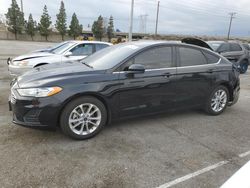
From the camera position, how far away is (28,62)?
22.0 feet

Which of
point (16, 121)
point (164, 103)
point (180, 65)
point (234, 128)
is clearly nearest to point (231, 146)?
point (234, 128)

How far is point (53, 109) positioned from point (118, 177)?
1.35 meters

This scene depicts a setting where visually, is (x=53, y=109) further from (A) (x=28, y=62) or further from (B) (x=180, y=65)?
(A) (x=28, y=62)

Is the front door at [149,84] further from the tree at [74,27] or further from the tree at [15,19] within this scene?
the tree at [74,27]

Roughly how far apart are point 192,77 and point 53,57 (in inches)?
177

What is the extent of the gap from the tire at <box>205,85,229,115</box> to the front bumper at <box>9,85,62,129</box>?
10.4 ft

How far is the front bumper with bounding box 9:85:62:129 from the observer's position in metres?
3.23

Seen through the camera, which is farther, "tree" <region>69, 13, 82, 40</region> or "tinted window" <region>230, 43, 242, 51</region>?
"tree" <region>69, 13, 82, 40</region>

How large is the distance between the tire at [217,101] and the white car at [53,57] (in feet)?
14.1

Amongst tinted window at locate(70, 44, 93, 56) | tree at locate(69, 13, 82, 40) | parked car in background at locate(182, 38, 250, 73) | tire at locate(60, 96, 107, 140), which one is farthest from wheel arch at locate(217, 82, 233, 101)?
tree at locate(69, 13, 82, 40)

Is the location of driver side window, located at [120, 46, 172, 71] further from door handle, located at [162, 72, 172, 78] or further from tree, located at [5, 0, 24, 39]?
tree, located at [5, 0, 24, 39]

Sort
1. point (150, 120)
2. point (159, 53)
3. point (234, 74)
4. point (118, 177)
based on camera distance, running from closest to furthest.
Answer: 1. point (118, 177)
2. point (159, 53)
3. point (150, 120)
4. point (234, 74)

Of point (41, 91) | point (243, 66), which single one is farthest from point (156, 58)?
point (243, 66)

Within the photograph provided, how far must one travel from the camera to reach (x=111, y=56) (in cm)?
412
